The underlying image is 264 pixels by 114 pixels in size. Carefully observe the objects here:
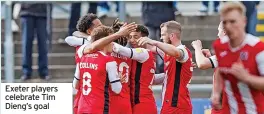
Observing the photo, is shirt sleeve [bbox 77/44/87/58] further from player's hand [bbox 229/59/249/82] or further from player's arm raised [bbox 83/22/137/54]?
player's hand [bbox 229/59/249/82]

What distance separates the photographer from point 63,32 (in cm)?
1577

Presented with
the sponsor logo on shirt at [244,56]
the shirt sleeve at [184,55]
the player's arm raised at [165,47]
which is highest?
the sponsor logo on shirt at [244,56]

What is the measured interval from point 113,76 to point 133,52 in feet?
1.96

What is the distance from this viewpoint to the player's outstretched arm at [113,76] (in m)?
9.24

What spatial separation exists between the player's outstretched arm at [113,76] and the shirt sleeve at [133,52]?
16.8 inches

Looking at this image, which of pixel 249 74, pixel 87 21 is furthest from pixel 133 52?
pixel 249 74

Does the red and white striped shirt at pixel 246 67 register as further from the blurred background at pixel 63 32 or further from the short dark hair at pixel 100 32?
the blurred background at pixel 63 32

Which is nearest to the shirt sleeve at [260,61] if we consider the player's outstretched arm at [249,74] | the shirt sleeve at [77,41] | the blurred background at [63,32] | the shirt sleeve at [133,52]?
the player's outstretched arm at [249,74]

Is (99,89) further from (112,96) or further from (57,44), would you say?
(57,44)

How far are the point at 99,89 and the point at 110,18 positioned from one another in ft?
21.0

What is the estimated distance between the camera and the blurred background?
44.2ft

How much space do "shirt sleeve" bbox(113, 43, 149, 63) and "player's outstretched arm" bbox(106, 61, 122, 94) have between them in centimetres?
43

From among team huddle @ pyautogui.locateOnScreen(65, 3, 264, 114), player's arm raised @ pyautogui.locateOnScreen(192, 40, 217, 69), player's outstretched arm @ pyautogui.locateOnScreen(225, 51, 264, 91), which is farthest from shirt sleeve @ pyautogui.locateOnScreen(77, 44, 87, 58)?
player's outstretched arm @ pyautogui.locateOnScreen(225, 51, 264, 91)

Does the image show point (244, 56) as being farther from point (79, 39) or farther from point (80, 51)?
point (79, 39)
